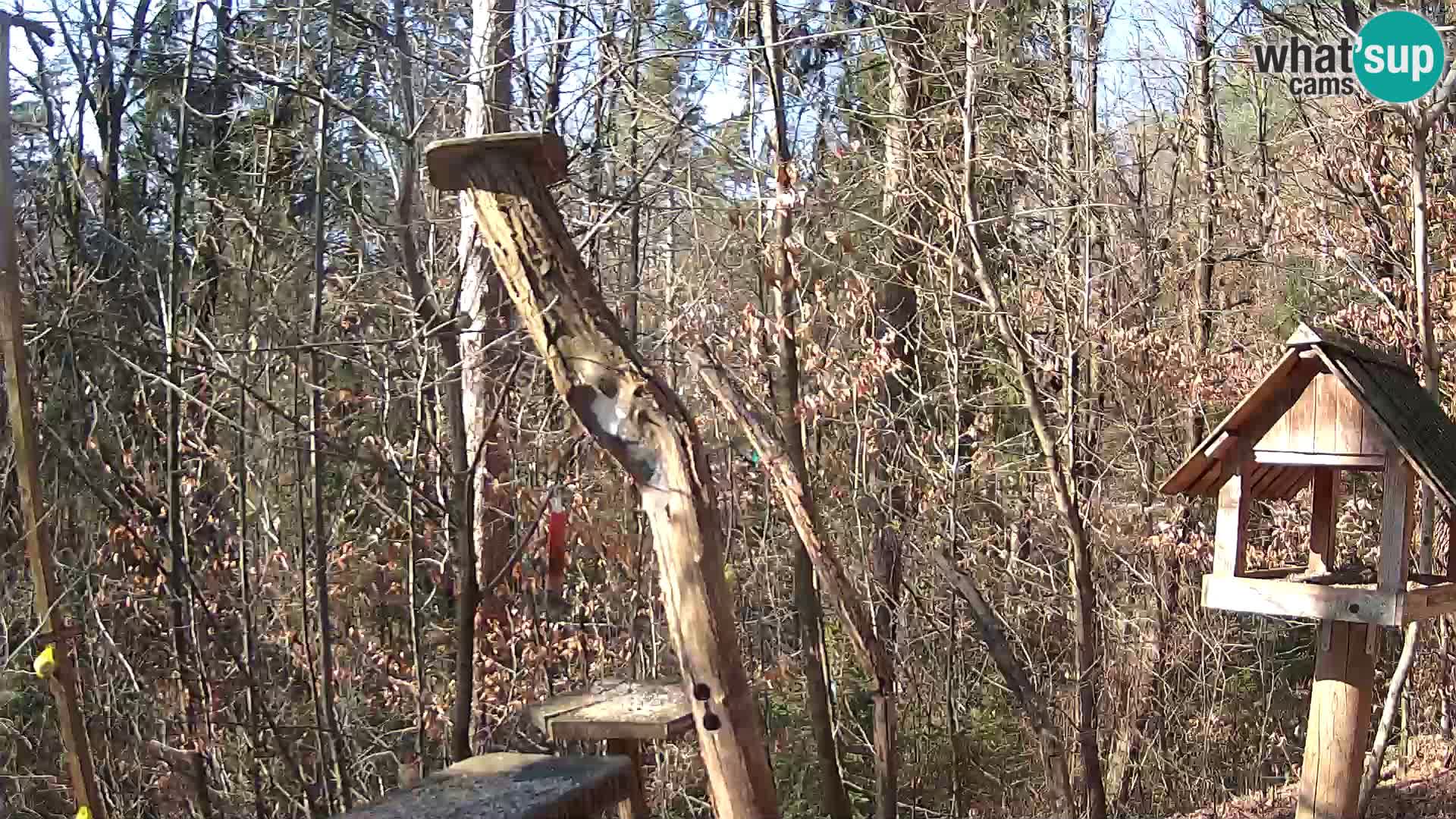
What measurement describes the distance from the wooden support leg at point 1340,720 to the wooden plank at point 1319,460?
0.47 metres

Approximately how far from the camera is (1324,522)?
377 cm

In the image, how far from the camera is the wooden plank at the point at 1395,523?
311cm

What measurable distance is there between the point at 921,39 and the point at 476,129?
7.29 ft

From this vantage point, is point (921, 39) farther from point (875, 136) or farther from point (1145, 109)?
point (1145, 109)

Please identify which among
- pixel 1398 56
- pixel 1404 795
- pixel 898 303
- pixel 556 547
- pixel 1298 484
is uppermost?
pixel 1398 56

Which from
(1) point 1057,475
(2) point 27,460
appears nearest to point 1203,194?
(1) point 1057,475

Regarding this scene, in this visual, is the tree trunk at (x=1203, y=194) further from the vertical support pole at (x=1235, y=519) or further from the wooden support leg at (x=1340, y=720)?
the wooden support leg at (x=1340, y=720)

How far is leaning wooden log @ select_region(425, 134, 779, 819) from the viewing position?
Answer: 106 inches

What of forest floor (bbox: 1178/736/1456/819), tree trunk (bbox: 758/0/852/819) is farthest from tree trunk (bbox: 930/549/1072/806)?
forest floor (bbox: 1178/736/1456/819)

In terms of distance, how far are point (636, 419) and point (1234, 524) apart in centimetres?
189

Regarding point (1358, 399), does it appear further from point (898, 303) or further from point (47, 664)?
point (898, 303)

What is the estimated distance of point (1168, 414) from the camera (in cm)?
643

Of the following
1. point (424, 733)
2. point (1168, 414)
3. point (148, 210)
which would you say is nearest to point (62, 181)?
point (148, 210)

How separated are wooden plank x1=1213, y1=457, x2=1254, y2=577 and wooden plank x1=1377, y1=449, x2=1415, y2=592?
364mm
